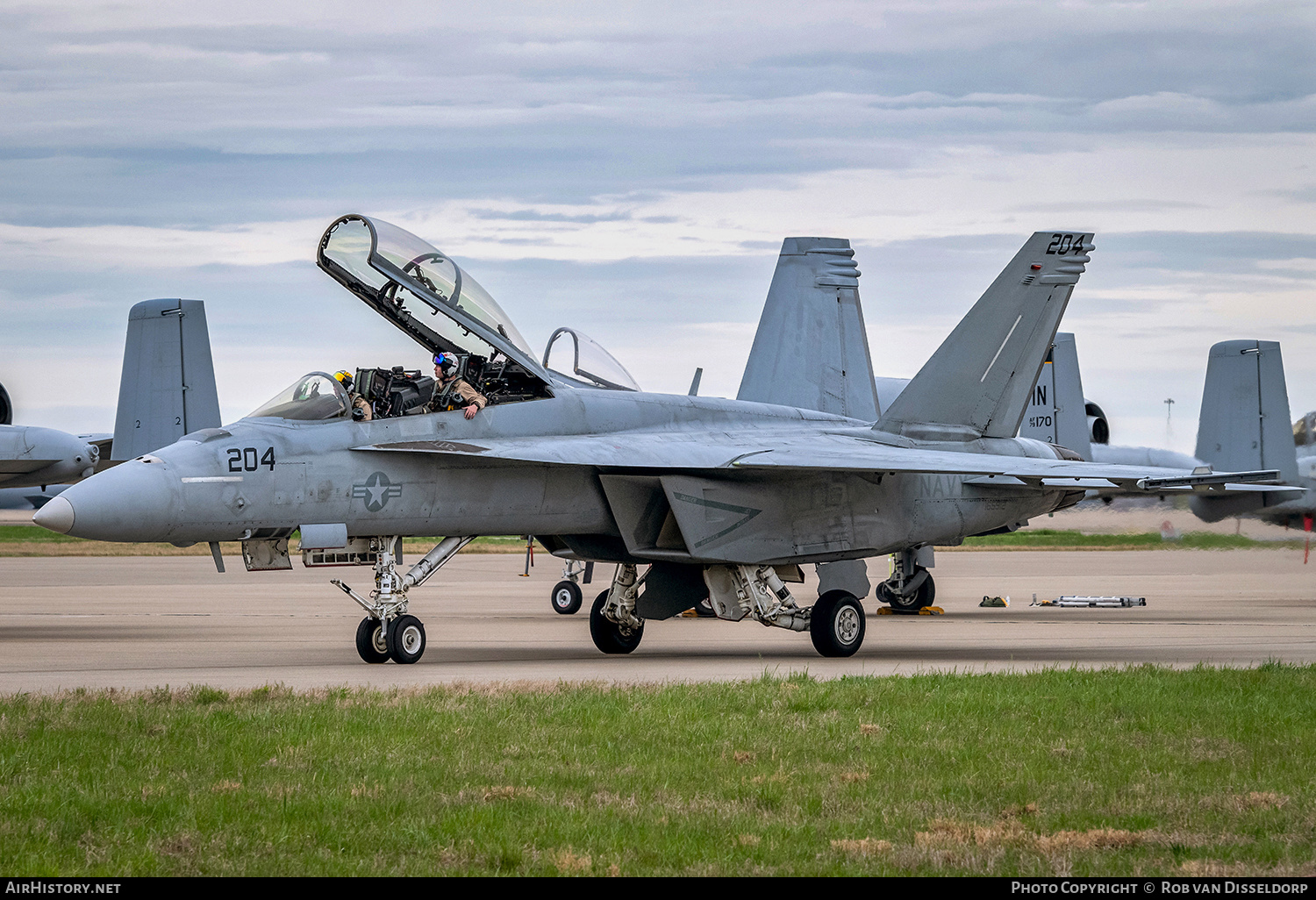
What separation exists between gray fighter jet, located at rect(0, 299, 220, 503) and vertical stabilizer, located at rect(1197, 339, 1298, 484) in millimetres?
16796

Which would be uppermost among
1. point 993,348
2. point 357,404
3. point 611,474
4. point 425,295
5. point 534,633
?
point 425,295

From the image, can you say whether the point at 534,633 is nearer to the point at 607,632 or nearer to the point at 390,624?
the point at 607,632

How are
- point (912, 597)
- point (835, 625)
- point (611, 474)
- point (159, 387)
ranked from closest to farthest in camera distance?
point (611, 474), point (835, 625), point (159, 387), point (912, 597)

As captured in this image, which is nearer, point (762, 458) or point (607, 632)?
point (762, 458)

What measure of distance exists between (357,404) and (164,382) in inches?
374

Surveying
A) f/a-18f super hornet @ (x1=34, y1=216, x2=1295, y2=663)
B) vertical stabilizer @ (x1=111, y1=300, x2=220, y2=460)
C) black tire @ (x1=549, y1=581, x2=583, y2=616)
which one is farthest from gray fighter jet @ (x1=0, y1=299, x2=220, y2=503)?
f/a-18f super hornet @ (x1=34, y1=216, x2=1295, y2=663)

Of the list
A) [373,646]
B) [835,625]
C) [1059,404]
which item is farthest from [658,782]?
[1059,404]

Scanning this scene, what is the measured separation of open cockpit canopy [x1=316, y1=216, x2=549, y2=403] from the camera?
13.5m

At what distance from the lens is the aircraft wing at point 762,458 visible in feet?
43.3

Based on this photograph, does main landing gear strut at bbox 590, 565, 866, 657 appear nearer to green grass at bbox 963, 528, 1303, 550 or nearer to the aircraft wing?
the aircraft wing

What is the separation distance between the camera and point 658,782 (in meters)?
6.85

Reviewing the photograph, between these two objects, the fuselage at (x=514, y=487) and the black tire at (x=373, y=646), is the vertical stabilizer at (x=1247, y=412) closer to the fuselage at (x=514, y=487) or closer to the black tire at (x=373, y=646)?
the fuselage at (x=514, y=487)

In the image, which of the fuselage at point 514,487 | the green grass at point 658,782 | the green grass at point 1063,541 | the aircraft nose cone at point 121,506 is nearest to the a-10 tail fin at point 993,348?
the fuselage at point 514,487
